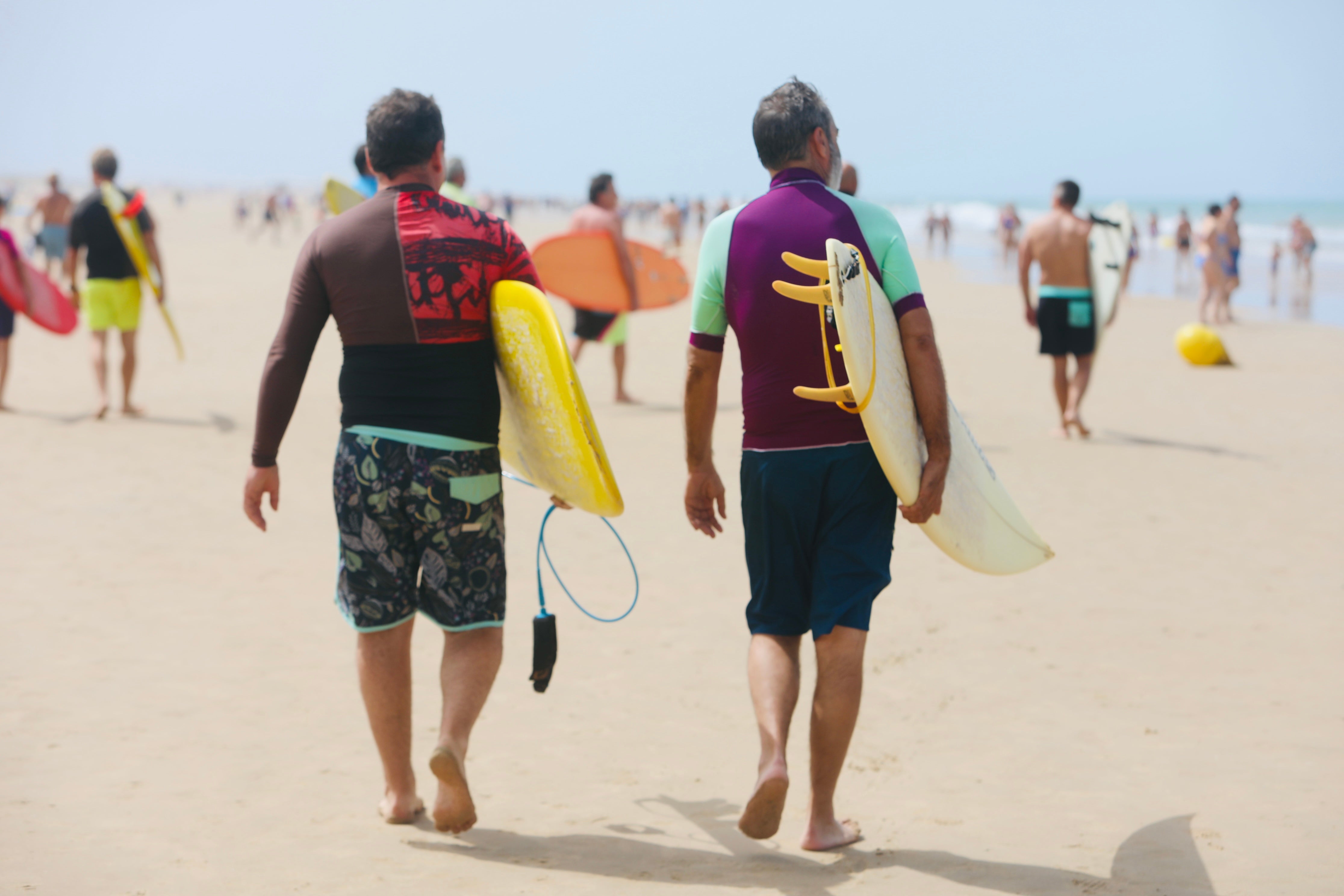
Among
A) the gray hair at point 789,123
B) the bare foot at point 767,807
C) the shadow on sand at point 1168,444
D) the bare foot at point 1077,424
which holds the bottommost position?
the shadow on sand at point 1168,444

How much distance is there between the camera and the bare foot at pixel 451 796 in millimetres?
2562

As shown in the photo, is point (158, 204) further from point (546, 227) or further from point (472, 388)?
point (472, 388)

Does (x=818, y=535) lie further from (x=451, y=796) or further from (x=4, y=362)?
(x=4, y=362)

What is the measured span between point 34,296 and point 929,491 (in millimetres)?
8183

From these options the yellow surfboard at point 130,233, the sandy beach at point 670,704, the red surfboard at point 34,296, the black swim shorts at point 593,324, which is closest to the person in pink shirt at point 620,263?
the black swim shorts at point 593,324

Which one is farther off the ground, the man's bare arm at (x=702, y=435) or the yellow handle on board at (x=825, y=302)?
the yellow handle on board at (x=825, y=302)

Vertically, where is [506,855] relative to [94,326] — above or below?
below

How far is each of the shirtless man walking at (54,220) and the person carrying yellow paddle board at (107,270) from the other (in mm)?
7424

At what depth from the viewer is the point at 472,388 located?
109 inches

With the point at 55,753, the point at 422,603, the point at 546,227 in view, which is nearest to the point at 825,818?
the point at 422,603

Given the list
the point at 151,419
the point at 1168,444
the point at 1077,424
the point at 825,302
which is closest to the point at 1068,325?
the point at 1077,424

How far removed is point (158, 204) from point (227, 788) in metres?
89.7

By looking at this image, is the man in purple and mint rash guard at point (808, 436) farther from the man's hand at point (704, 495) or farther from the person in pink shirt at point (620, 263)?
the person in pink shirt at point (620, 263)

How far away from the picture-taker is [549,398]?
9.34 feet
